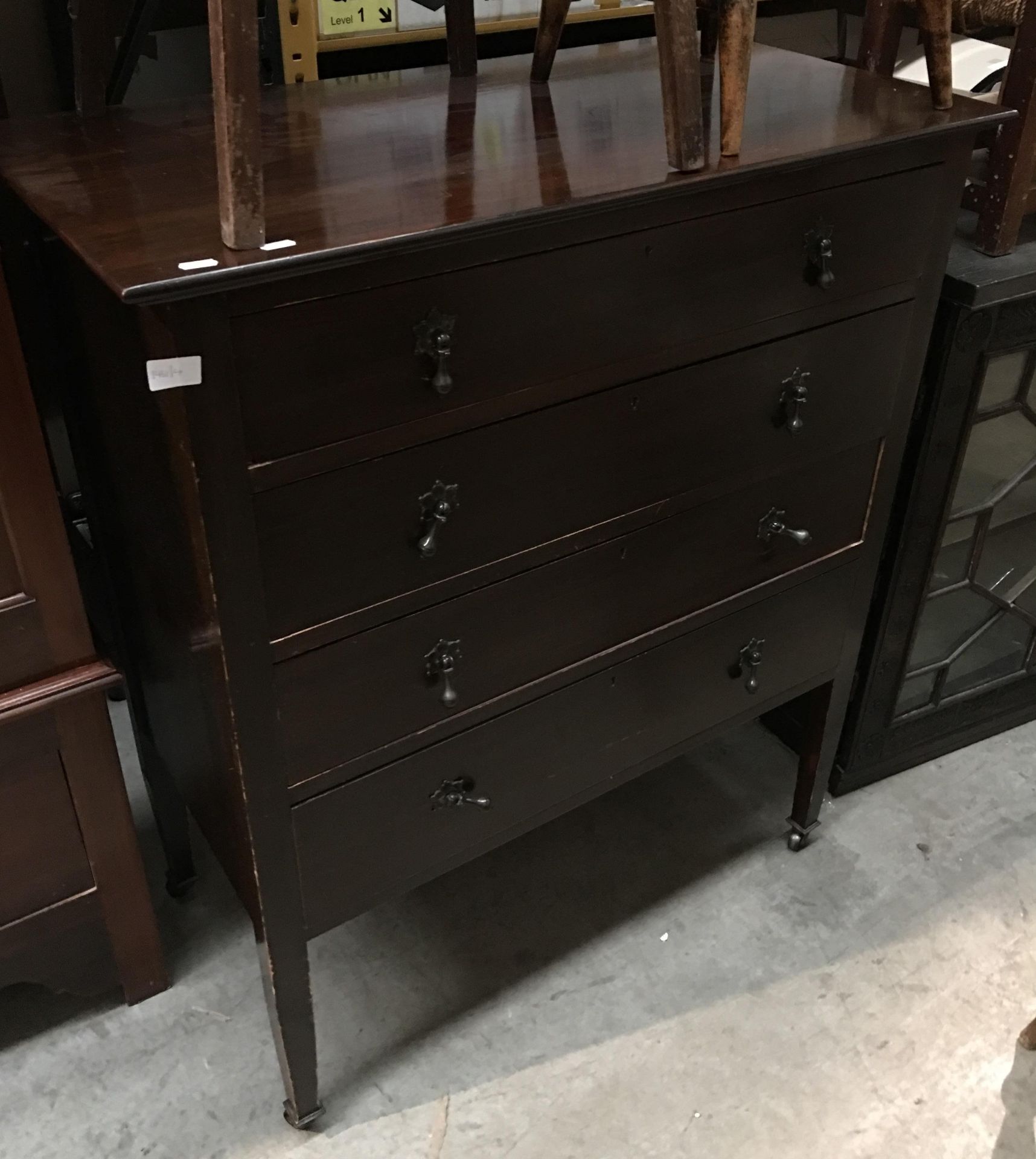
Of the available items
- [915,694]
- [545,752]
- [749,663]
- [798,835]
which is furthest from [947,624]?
[545,752]

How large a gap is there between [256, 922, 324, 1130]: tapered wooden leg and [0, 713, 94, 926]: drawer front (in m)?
0.25

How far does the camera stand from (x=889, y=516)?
1437 millimetres

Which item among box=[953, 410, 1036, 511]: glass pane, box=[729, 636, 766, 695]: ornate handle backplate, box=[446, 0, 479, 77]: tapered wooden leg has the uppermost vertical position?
box=[446, 0, 479, 77]: tapered wooden leg

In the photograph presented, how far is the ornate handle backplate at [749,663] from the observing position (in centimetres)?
133

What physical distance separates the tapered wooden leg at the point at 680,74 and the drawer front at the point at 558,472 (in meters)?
0.22

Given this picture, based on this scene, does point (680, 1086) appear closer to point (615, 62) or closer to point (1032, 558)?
point (1032, 558)

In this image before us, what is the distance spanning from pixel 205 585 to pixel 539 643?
36cm

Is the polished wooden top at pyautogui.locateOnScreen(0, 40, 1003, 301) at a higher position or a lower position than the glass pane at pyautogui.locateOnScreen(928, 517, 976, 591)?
higher

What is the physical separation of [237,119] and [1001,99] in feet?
3.16

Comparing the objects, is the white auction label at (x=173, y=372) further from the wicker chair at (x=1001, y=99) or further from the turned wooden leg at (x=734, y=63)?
the wicker chair at (x=1001, y=99)

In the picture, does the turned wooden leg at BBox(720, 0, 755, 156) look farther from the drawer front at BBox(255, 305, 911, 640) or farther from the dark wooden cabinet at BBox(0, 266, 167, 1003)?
the dark wooden cabinet at BBox(0, 266, 167, 1003)

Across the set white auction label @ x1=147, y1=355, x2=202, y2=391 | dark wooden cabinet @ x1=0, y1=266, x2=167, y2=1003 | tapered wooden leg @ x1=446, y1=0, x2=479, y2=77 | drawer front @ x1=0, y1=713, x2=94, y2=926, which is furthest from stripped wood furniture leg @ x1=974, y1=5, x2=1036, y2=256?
drawer front @ x1=0, y1=713, x2=94, y2=926

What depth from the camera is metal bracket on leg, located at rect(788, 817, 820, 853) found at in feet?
5.34

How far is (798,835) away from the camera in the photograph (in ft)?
5.34
